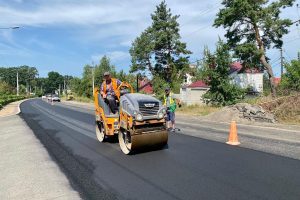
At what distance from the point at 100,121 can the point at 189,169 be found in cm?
514

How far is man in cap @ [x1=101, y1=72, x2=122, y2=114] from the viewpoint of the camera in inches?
445

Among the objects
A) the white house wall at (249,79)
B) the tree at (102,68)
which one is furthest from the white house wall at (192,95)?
the tree at (102,68)

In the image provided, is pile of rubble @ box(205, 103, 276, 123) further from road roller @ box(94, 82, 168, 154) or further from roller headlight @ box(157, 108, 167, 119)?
roller headlight @ box(157, 108, 167, 119)

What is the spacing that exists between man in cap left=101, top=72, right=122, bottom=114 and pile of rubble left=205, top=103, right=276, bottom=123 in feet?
35.7

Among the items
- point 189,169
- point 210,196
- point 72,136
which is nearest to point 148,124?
point 189,169

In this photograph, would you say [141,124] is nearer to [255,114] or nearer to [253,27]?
[255,114]

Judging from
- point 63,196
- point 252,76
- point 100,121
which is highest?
point 252,76

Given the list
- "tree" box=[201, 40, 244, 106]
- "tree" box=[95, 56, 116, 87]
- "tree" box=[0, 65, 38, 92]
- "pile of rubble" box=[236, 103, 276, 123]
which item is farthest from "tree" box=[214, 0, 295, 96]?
"tree" box=[0, 65, 38, 92]

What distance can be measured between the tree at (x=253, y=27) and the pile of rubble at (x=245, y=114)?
503 inches

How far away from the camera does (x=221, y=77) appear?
104ft

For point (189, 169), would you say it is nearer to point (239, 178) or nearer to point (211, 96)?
point (239, 178)

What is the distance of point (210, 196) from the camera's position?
6.00m

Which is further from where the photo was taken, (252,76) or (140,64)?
(140,64)

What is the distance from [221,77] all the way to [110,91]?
21664 mm
